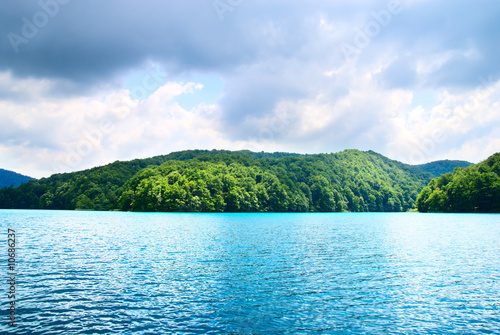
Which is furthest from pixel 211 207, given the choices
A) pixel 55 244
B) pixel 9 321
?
pixel 9 321

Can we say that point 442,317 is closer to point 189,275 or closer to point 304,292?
point 304,292

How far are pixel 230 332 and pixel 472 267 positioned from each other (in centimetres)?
A: 3012

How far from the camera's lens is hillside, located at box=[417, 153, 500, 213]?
6594 inches

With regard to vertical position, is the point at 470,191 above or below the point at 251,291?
above

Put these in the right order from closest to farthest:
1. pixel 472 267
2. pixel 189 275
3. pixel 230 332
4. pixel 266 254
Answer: pixel 230 332 → pixel 189 275 → pixel 472 267 → pixel 266 254

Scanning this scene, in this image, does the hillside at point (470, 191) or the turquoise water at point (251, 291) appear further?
the hillside at point (470, 191)

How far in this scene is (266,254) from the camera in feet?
135

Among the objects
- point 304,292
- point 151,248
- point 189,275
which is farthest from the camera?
point 151,248

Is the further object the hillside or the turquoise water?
the hillside

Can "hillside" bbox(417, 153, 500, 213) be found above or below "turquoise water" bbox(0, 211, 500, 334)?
above

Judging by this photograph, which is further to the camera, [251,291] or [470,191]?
[470,191]

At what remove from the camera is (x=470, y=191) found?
566 ft

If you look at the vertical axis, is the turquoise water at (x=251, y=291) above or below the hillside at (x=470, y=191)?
below

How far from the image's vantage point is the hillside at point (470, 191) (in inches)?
6594
